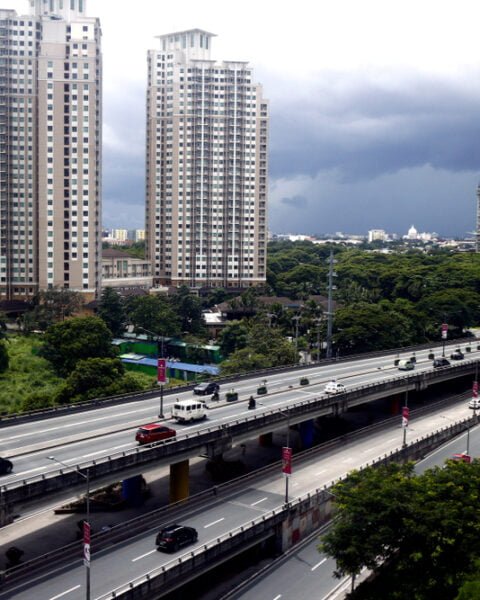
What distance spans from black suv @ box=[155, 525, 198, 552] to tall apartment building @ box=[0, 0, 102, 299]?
325ft

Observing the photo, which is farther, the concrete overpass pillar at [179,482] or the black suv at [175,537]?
the concrete overpass pillar at [179,482]

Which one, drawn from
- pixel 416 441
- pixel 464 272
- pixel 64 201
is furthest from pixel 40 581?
pixel 464 272

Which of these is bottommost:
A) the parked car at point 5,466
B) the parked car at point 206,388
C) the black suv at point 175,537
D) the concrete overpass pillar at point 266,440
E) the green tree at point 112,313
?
the concrete overpass pillar at point 266,440

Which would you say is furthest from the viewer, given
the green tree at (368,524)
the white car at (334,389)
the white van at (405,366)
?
the white van at (405,366)

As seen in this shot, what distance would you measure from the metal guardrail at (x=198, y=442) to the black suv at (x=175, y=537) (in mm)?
6025

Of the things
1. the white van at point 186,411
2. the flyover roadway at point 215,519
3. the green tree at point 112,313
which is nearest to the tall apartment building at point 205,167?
the green tree at point 112,313

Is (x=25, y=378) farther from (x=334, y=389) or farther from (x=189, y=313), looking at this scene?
(x=189, y=313)

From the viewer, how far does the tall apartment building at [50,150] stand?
13638 cm

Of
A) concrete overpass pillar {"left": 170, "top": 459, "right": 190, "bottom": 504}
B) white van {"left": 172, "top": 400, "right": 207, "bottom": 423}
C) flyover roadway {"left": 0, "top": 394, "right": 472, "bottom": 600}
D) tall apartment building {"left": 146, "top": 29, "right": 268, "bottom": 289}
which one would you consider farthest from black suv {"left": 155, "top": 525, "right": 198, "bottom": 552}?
tall apartment building {"left": 146, "top": 29, "right": 268, "bottom": 289}

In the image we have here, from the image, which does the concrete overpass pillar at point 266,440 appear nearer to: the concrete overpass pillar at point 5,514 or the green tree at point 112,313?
the concrete overpass pillar at point 5,514

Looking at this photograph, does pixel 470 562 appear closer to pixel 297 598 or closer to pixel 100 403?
pixel 297 598

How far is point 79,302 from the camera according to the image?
133375 mm

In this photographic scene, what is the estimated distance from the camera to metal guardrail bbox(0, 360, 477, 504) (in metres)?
43.3

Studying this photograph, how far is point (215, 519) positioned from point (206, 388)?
25410mm
